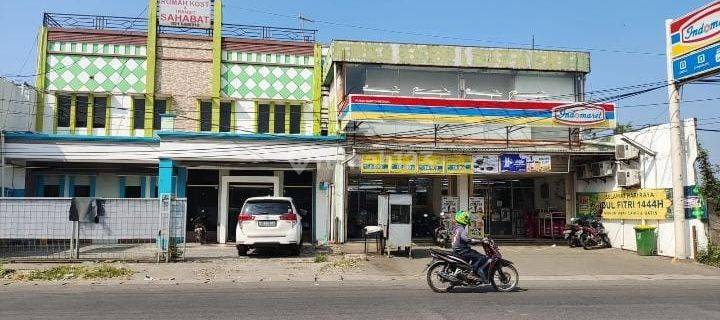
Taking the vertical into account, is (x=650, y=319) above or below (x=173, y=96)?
below

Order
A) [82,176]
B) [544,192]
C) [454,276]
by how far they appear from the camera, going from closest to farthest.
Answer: [454,276], [82,176], [544,192]

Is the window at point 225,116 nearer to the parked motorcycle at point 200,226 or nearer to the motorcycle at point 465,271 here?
the parked motorcycle at point 200,226

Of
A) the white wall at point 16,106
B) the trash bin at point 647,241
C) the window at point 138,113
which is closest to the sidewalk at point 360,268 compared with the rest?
the trash bin at point 647,241

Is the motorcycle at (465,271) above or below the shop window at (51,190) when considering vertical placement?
below

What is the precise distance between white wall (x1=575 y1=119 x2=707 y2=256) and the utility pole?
0.91ft

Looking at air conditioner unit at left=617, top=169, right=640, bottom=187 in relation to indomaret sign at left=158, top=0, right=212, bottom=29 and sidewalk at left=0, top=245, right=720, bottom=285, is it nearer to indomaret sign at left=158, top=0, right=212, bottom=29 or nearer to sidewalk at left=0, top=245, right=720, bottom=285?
sidewalk at left=0, top=245, right=720, bottom=285

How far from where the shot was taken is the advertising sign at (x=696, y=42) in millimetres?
17359

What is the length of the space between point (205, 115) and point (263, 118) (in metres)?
2.45

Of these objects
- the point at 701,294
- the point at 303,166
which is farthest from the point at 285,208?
the point at 701,294

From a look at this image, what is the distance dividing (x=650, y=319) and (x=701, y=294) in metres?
3.72

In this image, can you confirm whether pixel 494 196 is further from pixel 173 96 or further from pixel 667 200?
pixel 173 96

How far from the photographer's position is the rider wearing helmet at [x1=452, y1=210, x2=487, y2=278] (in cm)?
1155

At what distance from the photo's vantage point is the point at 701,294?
37.8ft

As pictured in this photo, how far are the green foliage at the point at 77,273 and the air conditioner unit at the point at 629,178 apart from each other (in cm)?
1588
